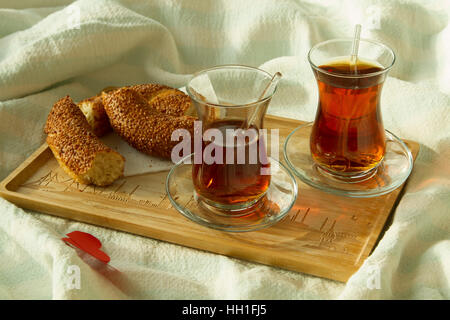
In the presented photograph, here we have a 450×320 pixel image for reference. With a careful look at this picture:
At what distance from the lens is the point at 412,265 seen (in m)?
Answer: 1.33

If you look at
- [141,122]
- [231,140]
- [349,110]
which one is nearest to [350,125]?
[349,110]

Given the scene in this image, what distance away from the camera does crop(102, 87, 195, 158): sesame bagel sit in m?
1.59

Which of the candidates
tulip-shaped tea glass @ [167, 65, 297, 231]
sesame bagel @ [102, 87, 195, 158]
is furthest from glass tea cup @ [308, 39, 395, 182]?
Answer: sesame bagel @ [102, 87, 195, 158]

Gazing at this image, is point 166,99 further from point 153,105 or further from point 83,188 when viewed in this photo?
point 83,188

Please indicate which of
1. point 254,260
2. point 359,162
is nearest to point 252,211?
point 254,260

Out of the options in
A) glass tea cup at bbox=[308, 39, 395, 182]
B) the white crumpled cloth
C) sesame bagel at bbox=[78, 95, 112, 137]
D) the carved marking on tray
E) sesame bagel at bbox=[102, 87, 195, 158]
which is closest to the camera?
the white crumpled cloth

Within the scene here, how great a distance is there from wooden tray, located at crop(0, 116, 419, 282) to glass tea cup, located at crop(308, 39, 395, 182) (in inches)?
3.2

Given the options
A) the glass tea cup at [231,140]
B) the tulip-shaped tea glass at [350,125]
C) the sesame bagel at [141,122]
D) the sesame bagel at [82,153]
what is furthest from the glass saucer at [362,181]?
the sesame bagel at [82,153]

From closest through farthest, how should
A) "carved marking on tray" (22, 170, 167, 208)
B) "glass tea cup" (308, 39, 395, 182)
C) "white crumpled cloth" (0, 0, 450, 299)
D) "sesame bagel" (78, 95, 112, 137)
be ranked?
"white crumpled cloth" (0, 0, 450, 299)
"glass tea cup" (308, 39, 395, 182)
"carved marking on tray" (22, 170, 167, 208)
"sesame bagel" (78, 95, 112, 137)

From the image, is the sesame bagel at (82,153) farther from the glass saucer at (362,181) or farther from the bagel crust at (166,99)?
the glass saucer at (362,181)

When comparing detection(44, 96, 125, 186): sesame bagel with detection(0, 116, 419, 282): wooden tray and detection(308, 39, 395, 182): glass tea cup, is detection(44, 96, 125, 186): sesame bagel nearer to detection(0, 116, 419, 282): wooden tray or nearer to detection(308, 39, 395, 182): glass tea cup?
detection(0, 116, 419, 282): wooden tray

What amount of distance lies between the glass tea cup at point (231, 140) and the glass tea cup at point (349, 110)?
16cm

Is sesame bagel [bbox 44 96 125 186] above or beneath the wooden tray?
above

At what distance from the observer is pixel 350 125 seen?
1408 millimetres
